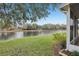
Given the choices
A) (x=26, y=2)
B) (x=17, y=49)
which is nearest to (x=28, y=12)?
(x=26, y=2)

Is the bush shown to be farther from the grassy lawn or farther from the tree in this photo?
the tree

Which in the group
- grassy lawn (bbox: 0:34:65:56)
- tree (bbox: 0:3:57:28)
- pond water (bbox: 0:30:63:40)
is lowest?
grassy lawn (bbox: 0:34:65:56)

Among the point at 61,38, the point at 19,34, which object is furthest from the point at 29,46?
the point at 61,38

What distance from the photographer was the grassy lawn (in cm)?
501

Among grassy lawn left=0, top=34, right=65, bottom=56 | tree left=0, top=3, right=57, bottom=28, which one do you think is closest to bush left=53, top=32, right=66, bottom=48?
grassy lawn left=0, top=34, right=65, bottom=56

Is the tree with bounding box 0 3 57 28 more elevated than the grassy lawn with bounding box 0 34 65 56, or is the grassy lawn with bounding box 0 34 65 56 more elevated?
the tree with bounding box 0 3 57 28

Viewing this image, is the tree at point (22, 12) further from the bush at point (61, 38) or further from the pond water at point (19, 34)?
the bush at point (61, 38)

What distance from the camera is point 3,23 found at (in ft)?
16.5

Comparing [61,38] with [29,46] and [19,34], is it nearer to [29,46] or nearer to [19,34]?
[29,46]

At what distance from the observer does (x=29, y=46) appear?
502 centimetres

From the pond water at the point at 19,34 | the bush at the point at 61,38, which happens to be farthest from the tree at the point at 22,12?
the bush at the point at 61,38

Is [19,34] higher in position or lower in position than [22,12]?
lower

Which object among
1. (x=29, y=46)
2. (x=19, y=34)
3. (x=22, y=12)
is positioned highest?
(x=22, y=12)

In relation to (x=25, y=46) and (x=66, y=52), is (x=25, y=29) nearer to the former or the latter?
(x=25, y=46)
